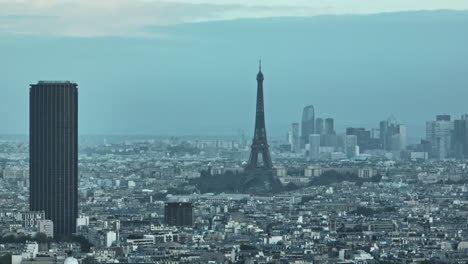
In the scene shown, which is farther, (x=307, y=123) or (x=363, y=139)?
(x=307, y=123)

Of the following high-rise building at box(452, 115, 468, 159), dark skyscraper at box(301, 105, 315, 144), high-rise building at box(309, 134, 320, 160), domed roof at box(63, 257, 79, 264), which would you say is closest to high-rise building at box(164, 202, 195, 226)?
domed roof at box(63, 257, 79, 264)

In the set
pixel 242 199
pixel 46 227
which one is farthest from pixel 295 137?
pixel 46 227

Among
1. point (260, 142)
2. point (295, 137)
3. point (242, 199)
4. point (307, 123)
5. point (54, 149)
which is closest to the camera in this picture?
point (54, 149)

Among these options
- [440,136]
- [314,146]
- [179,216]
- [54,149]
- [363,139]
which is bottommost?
[179,216]

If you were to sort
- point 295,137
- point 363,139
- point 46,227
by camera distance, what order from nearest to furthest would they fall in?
point 46,227 < point 363,139 < point 295,137

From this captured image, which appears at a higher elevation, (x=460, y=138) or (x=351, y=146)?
(x=460, y=138)

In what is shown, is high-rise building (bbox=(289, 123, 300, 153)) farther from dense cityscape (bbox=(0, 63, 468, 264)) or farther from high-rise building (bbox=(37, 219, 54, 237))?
high-rise building (bbox=(37, 219, 54, 237))

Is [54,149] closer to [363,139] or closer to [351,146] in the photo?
[351,146]
